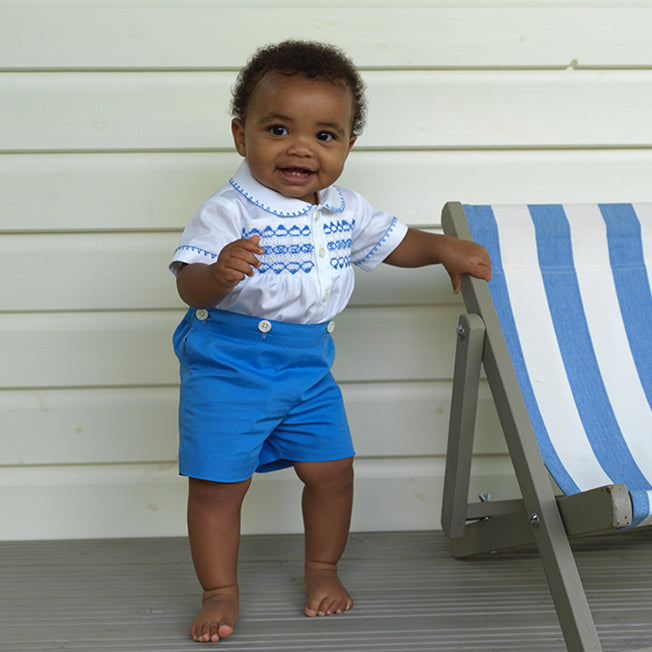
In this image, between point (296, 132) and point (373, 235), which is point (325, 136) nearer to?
point (296, 132)

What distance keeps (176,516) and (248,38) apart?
1.32 m

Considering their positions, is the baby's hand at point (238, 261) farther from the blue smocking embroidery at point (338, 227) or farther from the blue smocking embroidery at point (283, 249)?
the blue smocking embroidery at point (338, 227)

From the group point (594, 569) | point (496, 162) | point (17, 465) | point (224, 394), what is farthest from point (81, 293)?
point (594, 569)

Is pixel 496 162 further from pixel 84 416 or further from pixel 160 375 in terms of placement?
pixel 84 416

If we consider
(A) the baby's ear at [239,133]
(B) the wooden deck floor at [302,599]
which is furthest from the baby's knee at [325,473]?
(A) the baby's ear at [239,133]

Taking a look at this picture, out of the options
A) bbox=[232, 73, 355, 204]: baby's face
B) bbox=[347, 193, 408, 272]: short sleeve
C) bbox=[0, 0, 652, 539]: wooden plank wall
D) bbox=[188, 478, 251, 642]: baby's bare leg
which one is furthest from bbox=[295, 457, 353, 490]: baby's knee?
bbox=[232, 73, 355, 204]: baby's face

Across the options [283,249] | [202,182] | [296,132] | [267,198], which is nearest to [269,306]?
[283,249]

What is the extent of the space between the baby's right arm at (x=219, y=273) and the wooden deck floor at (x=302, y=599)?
0.70m

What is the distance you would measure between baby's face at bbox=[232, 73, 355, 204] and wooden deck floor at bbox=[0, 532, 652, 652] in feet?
3.04

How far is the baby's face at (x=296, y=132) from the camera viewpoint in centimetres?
146

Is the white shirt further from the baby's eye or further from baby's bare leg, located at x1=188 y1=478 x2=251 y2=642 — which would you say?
baby's bare leg, located at x1=188 y1=478 x2=251 y2=642

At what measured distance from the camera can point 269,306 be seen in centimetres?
150

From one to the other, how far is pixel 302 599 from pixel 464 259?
2.82ft

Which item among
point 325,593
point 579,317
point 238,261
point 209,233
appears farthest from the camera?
point 579,317
